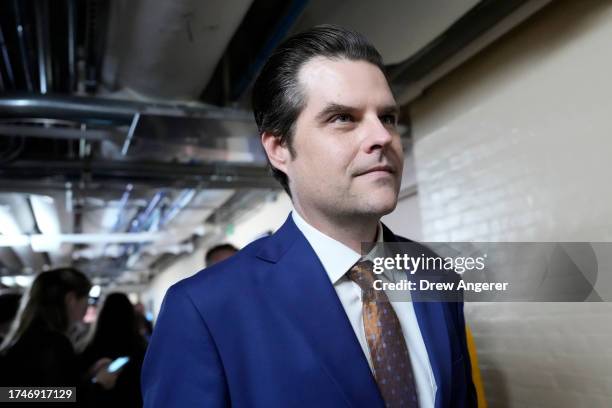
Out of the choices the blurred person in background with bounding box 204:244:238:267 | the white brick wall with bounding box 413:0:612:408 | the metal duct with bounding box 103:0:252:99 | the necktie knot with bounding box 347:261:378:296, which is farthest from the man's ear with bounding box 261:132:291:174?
the blurred person in background with bounding box 204:244:238:267

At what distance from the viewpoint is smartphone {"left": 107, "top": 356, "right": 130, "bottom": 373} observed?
7.52 feet

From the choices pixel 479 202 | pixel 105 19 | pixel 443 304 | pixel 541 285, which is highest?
pixel 105 19

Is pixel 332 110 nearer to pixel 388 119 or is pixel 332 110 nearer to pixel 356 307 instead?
pixel 388 119

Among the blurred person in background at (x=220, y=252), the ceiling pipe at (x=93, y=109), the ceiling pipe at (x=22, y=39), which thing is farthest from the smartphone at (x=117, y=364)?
the ceiling pipe at (x=22, y=39)

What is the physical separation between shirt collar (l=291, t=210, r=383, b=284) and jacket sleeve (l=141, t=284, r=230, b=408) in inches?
9.4

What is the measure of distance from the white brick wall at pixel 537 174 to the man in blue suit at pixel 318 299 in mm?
1091

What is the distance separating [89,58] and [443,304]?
2715 millimetres

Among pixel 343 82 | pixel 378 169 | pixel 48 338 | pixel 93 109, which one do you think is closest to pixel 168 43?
pixel 93 109

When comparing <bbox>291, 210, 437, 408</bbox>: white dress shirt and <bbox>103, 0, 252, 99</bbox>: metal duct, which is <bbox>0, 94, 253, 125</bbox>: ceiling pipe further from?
<bbox>291, 210, 437, 408</bbox>: white dress shirt

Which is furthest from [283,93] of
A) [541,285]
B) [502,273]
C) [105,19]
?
[105,19]

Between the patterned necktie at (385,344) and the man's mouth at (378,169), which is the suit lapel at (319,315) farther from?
the man's mouth at (378,169)

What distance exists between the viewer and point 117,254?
806 centimetres

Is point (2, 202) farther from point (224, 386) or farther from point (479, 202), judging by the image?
point (224, 386)

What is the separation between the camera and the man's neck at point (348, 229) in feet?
3.10
